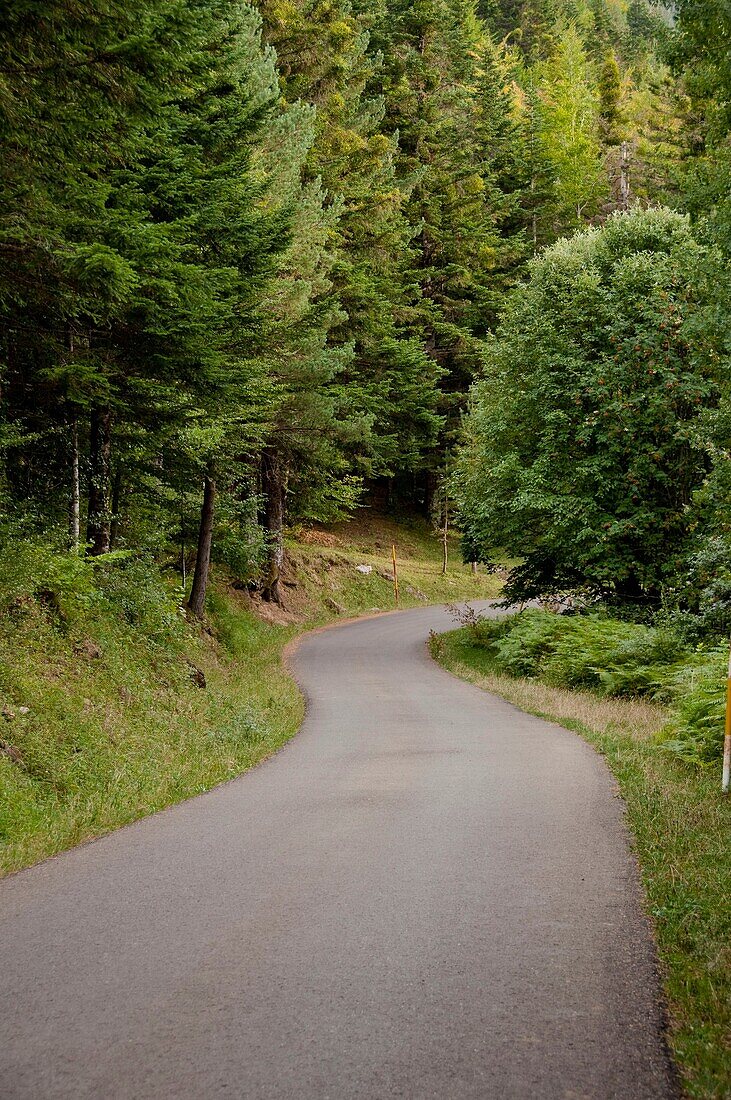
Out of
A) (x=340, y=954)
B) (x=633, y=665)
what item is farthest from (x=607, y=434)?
(x=340, y=954)

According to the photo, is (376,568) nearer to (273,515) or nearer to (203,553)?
(273,515)

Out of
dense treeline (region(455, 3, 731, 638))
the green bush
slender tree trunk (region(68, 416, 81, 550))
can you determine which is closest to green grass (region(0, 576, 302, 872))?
slender tree trunk (region(68, 416, 81, 550))

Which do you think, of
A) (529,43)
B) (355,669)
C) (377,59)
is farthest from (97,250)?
(529,43)

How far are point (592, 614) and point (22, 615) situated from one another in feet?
47.4

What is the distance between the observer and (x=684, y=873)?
580cm

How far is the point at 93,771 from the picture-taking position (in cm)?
841

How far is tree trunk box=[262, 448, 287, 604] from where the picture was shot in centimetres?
2920

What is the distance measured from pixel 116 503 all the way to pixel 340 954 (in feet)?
44.3

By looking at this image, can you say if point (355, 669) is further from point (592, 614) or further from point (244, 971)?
point (244, 971)

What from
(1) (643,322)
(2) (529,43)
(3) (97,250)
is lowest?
(3) (97,250)

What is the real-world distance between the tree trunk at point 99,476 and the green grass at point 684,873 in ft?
29.3

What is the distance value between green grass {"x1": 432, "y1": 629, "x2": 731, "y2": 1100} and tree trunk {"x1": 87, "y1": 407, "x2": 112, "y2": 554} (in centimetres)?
892

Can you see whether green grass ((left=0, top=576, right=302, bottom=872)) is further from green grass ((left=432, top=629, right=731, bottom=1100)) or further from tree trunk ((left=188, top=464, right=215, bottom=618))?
tree trunk ((left=188, top=464, right=215, bottom=618))

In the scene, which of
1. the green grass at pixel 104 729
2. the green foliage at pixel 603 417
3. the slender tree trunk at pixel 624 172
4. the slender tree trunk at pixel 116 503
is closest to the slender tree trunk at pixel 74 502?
the green grass at pixel 104 729
